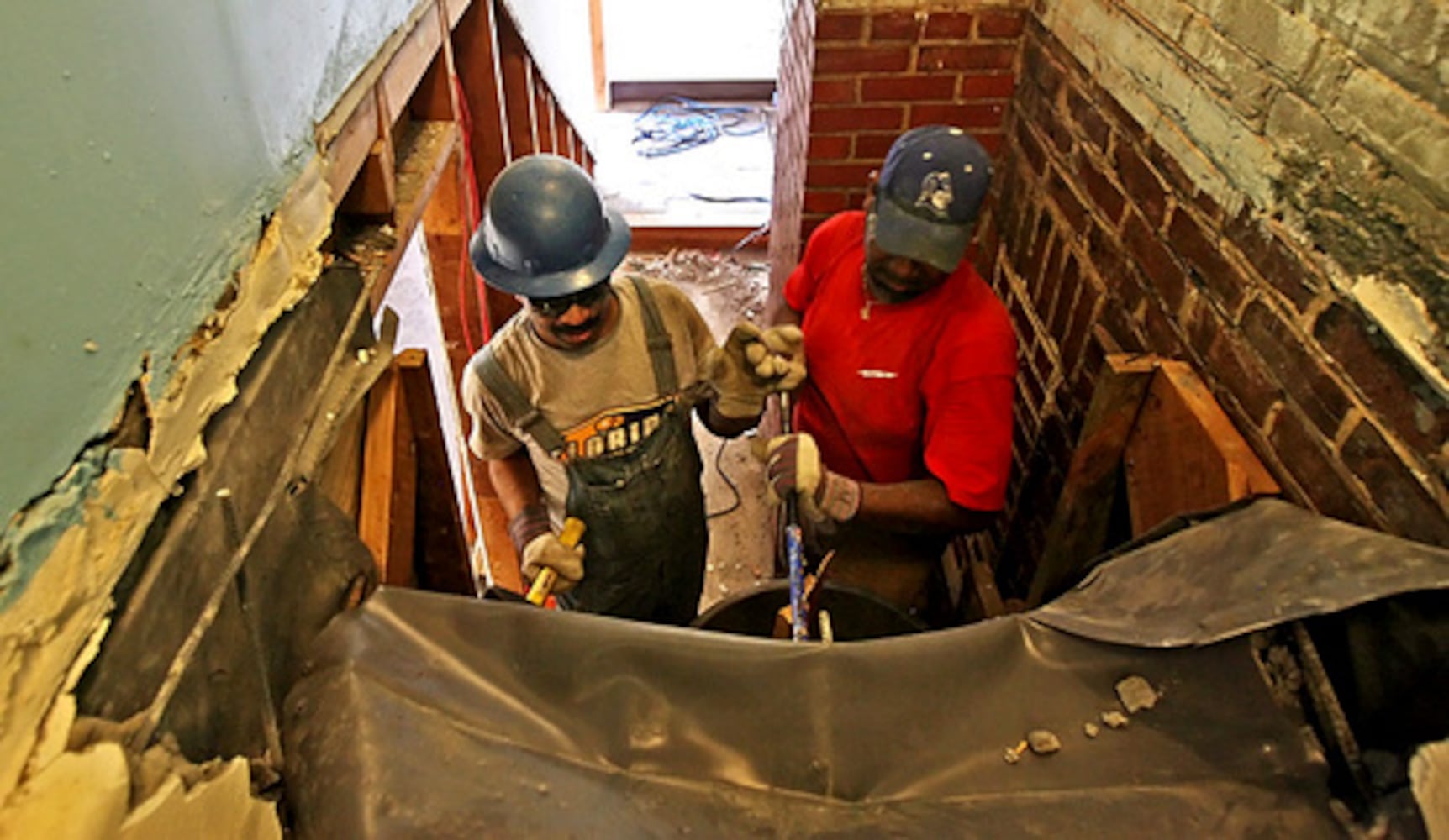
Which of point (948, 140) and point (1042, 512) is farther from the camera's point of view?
point (1042, 512)

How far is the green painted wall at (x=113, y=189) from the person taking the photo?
2.14ft

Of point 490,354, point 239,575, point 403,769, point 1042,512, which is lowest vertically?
point 1042,512

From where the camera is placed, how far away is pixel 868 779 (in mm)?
1024

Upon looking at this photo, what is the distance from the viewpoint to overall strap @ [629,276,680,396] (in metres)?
1.98

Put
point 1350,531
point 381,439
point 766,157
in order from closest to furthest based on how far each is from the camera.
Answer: point 1350,531
point 381,439
point 766,157

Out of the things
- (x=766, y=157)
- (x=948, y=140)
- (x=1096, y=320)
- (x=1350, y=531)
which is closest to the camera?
(x=1350, y=531)

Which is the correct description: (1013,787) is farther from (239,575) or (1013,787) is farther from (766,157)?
(766,157)

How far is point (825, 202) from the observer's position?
280 cm

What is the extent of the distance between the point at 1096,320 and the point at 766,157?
492cm

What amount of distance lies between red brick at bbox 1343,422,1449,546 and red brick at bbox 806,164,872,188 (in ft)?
5.74

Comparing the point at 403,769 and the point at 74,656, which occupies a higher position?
the point at 74,656

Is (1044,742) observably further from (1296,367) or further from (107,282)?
(107,282)

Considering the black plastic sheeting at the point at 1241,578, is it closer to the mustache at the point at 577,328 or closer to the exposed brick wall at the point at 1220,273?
the exposed brick wall at the point at 1220,273

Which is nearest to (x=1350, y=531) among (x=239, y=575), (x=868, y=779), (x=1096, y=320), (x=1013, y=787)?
(x=1013, y=787)
